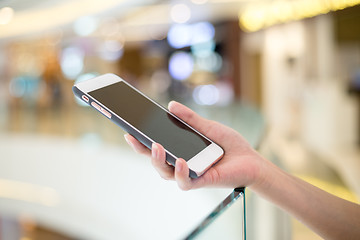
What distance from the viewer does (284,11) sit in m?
9.53

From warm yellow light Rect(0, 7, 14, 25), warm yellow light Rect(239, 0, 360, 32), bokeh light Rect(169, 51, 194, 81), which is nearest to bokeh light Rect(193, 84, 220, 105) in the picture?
bokeh light Rect(169, 51, 194, 81)

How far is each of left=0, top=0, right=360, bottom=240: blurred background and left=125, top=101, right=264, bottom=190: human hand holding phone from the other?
0.13m

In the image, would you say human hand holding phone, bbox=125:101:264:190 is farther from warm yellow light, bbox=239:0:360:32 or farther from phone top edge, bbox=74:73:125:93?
warm yellow light, bbox=239:0:360:32

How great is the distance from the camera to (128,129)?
1.14m

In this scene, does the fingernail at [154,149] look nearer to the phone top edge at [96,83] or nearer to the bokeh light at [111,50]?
the phone top edge at [96,83]

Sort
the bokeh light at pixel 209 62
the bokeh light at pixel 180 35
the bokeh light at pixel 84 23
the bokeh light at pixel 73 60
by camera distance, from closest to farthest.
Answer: the bokeh light at pixel 84 23 → the bokeh light at pixel 180 35 → the bokeh light at pixel 73 60 → the bokeh light at pixel 209 62

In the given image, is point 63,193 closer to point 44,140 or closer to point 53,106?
point 44,140

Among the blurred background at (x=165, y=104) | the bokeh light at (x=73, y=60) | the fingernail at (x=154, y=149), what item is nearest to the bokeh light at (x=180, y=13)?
the blurred background at (x=165, y=104)

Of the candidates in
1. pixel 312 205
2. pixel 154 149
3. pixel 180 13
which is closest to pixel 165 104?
pixel 180 13

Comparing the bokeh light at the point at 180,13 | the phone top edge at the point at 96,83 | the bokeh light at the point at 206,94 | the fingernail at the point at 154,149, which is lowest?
the bokeh light at the point at 206,94

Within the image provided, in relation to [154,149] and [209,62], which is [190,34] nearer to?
[209,62]

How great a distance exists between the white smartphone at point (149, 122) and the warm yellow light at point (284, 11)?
5738mm

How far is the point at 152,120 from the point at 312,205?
1.64 ft

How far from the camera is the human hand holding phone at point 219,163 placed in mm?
1039
